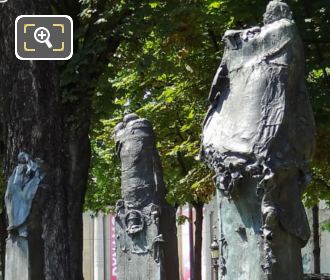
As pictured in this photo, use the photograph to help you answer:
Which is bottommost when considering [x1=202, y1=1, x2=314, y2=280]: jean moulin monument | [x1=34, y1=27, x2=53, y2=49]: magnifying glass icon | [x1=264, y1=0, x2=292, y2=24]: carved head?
[x1=202, y1=1, x2=314, y2=280]: jean moulin monument

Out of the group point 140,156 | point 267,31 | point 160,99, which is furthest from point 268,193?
point 160,99

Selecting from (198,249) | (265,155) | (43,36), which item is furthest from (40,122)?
(198,249)

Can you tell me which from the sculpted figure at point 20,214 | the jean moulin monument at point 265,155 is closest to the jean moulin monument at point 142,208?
the sculpted figure at point 20,214

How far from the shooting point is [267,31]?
266 inches

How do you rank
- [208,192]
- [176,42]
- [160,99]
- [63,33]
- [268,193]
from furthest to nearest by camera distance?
[160,99] → [208,192] → [176,42] → [63,33] → [268,193]

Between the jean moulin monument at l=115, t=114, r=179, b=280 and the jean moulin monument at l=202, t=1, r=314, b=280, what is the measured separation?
714 cm

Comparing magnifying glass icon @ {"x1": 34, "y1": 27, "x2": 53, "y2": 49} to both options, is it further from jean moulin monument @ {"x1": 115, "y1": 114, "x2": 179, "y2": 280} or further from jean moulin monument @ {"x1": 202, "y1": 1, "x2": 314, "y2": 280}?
jean moulin monument @ {"x1": 115, "y1": 114, "x2": 179, "y2": 280}

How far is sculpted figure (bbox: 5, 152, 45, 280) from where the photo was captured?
11.7 meters

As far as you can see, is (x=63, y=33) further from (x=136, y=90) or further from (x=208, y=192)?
(x=136, y=90)

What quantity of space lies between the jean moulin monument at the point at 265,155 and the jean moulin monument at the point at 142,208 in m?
7.14

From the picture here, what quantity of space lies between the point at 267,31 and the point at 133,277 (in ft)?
26.7

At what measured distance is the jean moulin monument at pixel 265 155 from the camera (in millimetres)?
6512

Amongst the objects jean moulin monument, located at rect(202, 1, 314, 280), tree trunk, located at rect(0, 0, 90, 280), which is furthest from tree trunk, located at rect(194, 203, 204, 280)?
jean moulin monument, located at rect(202, 1, 314, 280)

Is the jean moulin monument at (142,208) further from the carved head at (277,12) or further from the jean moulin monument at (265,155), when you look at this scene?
the carved head at (277,12)
